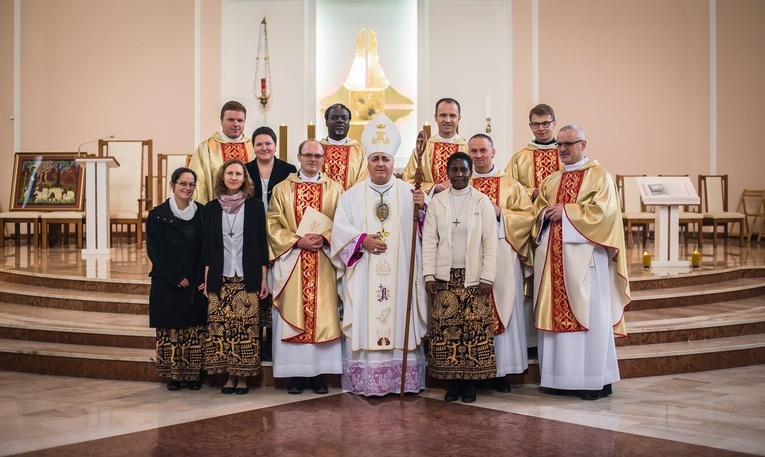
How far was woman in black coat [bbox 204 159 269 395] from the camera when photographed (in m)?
5.11

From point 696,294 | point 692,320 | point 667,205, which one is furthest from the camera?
point 667,205

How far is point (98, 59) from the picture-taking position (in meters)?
12.0

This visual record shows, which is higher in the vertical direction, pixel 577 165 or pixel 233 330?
pixel 577 165

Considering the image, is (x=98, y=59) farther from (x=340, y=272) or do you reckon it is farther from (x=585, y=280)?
(x=585, y=280)

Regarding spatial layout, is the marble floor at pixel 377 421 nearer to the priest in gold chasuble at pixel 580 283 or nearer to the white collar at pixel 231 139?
the priest in gold chasuble at pixel 580 283

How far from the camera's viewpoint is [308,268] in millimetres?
5262

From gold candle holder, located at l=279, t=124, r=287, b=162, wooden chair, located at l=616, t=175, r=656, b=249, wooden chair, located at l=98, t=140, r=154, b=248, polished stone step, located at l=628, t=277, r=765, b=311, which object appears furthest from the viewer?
wooden chair, located at l=616, t=175, r=656, b=249

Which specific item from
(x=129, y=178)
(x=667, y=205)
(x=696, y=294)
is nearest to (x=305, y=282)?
(x=696, y=294)

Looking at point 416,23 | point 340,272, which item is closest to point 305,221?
point 340,272

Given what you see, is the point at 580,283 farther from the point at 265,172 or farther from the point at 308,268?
the point at 265,172

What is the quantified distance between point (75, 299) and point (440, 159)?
3248mm

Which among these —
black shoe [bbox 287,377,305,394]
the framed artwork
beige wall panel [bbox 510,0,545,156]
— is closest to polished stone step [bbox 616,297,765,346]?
black shoe [bbox 287,377,305,394]

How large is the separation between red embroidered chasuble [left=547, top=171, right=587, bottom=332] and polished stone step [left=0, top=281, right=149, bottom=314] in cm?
321

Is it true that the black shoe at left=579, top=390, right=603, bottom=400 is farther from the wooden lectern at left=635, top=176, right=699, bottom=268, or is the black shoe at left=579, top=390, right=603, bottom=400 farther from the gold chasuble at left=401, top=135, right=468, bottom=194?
the wooden lectern at left=635, top=176, right=699, bottom=268
